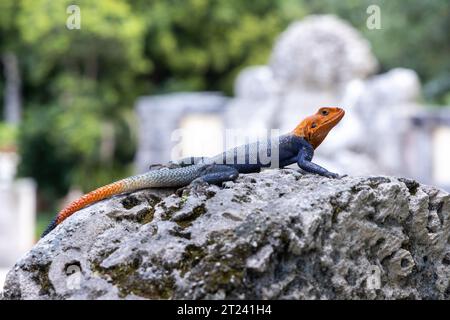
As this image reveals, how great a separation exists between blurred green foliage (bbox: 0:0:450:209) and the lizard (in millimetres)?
16221

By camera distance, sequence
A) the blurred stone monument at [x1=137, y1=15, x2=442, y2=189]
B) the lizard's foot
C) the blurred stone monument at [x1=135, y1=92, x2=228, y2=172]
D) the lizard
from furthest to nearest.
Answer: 1. the blurred stone monument at [x1=135, y1=92, x2=228, y2=172]
2. the blurred stone monument at [x1=137, y1=15, x2=442, y2=189]
3. the lizard
4. the lizard's foot

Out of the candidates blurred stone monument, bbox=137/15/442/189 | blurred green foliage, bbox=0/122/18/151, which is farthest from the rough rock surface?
blurred green foliage, bbox=0/122/18/151

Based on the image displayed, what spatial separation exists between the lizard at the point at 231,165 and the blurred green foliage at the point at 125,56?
1622 centimetres

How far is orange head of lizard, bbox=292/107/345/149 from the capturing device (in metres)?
3.71

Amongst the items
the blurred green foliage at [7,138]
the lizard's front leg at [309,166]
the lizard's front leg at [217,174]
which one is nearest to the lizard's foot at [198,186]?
the lizard's front leg at [217,174]

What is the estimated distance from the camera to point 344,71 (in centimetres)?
1470

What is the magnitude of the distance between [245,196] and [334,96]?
38.9ft

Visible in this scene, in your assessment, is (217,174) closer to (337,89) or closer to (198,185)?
(198,185)

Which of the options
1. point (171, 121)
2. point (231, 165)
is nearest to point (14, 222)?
point (171, 121)

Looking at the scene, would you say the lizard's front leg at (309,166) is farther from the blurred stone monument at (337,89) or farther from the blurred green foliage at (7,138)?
the blurred green foliage at (7,138)

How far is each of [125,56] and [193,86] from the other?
12.0ft

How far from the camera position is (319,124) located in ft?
12.3

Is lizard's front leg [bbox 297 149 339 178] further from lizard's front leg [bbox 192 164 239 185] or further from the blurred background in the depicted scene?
the blurred background
